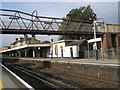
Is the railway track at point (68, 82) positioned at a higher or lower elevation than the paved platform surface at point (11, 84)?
lower

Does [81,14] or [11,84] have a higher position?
[81,14]

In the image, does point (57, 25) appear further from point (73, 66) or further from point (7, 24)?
point (73, 66)

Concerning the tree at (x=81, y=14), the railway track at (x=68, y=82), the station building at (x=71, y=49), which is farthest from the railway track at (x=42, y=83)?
the tree at (x=81, y=14)

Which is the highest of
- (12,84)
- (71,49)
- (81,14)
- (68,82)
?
(81,14)

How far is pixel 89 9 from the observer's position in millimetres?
64438

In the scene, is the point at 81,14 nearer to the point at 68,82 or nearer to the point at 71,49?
the point at 71,49

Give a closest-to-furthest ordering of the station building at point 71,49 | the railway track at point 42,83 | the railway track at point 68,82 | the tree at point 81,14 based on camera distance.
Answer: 1. the railway track at point 42,83
2. the railway track at point 68,82
3. the station building at point 71,49
4. the tree at point 81,14

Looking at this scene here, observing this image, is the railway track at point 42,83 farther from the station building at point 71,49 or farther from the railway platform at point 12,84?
the station building at point 71,49

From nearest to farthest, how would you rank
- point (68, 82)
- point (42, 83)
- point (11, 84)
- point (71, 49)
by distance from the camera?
point (11, 84), point (42, 83), point (68, 82), point (71, 49)

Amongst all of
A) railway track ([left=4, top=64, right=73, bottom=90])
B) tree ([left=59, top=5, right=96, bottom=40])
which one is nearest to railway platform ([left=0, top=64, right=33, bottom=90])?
railway track ([left=4, top=64, right=73, bottom=90])

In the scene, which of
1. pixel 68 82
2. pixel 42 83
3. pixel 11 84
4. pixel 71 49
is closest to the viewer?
pixel 11 84

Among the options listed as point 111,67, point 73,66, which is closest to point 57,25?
point 73,66

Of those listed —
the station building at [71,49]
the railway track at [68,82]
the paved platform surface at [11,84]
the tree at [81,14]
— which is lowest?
the railway track at [68,82]

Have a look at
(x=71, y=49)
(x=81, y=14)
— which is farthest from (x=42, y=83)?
(x=81, y=14)
